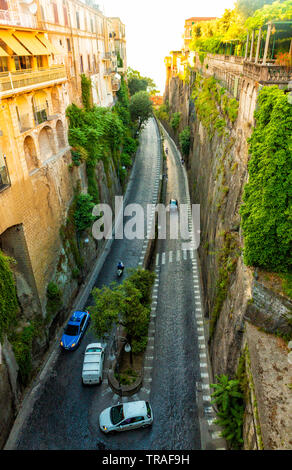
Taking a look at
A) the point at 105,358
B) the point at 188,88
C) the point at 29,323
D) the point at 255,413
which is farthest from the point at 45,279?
the point at 188,88

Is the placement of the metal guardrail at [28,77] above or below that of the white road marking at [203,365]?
above

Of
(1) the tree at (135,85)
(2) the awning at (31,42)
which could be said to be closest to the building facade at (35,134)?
(2) the awning at (31,42)

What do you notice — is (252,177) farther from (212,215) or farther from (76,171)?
(76,171)

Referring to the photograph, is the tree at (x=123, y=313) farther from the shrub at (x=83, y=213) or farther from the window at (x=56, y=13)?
the window at (x=56, y=13)

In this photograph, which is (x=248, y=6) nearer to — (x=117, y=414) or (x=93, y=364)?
(x=93, y=364)

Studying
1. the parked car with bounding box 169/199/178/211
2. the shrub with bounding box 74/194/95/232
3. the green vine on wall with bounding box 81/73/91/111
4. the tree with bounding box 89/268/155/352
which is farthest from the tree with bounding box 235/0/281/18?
the tree with bounding box 89/268/155/352
